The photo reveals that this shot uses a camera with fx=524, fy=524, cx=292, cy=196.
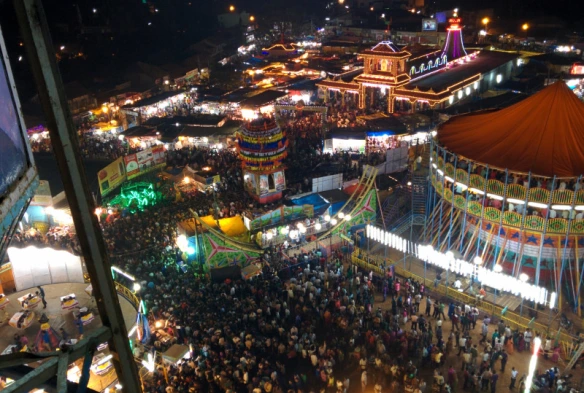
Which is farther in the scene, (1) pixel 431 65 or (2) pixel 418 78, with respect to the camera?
(1) pixel 431 65

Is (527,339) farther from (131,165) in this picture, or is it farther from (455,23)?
(455,23)

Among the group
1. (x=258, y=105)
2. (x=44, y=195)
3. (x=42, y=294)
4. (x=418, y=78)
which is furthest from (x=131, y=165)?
(x=418, y=78)

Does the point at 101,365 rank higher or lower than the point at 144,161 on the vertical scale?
lower

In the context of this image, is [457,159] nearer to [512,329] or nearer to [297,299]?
[512,329]

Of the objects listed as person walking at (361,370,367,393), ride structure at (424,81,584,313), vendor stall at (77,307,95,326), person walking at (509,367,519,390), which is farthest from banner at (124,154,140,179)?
person walking at (509,367,519,390)

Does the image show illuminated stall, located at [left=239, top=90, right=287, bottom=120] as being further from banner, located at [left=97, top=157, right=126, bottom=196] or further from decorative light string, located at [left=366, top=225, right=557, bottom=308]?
decorative light string, located at [left=366, top=225, right=557, bottom=308]
